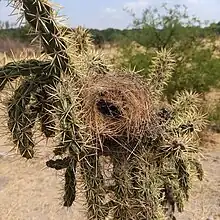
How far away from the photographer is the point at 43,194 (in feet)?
22.3

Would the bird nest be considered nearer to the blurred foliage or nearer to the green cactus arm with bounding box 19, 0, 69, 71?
the green cactus arm with bounding box 19, 0, 69, 71

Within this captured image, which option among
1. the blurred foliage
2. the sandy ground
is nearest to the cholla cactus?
the sandy ground

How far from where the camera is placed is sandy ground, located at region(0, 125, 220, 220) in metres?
6.00

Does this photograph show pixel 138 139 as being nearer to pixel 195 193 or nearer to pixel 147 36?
pixel 195 193

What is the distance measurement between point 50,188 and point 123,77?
13.4ft

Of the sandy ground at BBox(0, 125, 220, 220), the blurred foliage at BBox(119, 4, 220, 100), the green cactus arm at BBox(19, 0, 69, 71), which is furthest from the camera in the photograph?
the blurred foliage at BBox(119, 4, 220, 100)

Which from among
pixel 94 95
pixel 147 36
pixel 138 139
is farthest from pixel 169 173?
pixel 147 36

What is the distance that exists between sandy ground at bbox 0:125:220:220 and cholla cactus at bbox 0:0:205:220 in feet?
6.15

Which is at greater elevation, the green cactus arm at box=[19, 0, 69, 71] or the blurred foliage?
the green cactus arm at box=[19, 0, 69, 71]

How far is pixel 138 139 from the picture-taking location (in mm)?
3105

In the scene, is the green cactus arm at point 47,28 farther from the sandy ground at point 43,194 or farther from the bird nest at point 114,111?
the sandy ground at point 43,194

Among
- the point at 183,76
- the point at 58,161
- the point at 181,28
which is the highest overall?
the point at 58,161

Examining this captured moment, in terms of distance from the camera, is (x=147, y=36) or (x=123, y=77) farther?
(x=147, y=36)

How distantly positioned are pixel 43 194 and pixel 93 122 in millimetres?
4062
